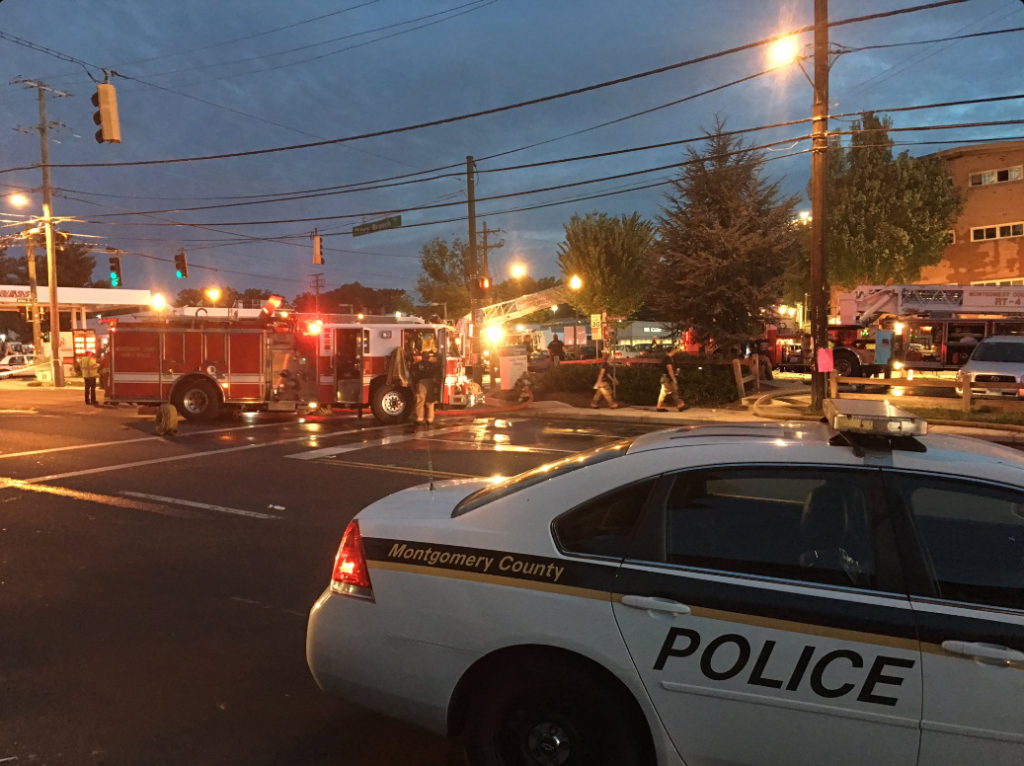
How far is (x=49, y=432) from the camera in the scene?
48.1ft

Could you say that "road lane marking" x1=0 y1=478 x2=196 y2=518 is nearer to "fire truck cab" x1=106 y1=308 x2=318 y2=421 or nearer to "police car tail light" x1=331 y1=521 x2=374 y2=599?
"police car tail light" x1=331 y1=521 x2=374 y2=599

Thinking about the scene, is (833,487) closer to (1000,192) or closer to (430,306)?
(1000,192)

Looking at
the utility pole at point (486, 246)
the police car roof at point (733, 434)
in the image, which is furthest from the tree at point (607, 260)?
the police car roof at point (733, 434)

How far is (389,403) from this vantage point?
16297mm

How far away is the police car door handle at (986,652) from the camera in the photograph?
2299mm

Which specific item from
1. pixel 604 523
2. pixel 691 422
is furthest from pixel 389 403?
pixel 604 523

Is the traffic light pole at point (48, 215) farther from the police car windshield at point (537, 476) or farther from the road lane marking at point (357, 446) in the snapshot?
the police car windshield at point (537, 476)

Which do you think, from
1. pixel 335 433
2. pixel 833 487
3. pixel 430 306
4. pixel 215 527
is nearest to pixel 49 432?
pixel 335 433

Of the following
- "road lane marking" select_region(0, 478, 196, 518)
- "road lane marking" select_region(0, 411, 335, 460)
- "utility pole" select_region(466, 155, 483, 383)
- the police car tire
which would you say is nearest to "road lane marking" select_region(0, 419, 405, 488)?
"road lane marking" select_region(0, 478, 196, 518)

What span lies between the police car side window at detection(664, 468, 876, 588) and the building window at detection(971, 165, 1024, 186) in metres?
39.2

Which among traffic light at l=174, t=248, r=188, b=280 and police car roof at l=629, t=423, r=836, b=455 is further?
traffic light at l=174, t=248, r=188, b=280

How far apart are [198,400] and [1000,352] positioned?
60.9 feet

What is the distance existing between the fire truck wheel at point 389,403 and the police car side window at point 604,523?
1366cm

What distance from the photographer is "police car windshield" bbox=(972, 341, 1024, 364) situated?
16.9 meters
